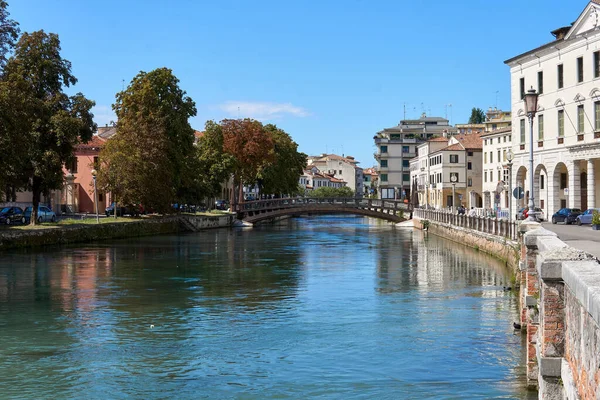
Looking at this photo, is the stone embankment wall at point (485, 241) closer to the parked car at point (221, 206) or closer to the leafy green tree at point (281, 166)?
the leafy green tree at point (281, 166)

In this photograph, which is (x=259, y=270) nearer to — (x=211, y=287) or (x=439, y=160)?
(x=211, y=287)

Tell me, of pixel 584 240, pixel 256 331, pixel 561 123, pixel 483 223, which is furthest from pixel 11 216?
pixel 584 240

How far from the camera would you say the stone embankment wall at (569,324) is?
6273 mm

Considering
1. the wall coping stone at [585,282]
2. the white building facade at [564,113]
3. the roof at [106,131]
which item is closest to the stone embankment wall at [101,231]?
the roof at [106,131]

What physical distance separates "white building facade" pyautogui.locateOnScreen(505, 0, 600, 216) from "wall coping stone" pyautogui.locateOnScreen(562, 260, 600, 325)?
41841mm

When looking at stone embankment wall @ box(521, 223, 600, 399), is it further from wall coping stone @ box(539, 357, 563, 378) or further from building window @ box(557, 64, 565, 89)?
building window @ box(557, 64, 565, 89)

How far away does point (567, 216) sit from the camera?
4703 cm

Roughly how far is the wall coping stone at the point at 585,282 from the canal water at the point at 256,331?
7180mm

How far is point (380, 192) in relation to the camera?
503 feet

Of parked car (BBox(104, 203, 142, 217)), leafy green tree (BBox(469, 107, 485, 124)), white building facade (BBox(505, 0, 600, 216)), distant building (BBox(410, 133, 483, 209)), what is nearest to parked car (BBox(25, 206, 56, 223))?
parked car (BBox(104, 203, 142, 217))

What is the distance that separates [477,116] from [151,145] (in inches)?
4636

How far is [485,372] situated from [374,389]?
8.67 feet

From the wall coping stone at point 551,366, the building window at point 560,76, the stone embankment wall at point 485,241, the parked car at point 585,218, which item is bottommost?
the stone embankment wall at point 485,241

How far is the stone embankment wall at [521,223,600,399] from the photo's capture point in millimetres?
6273
